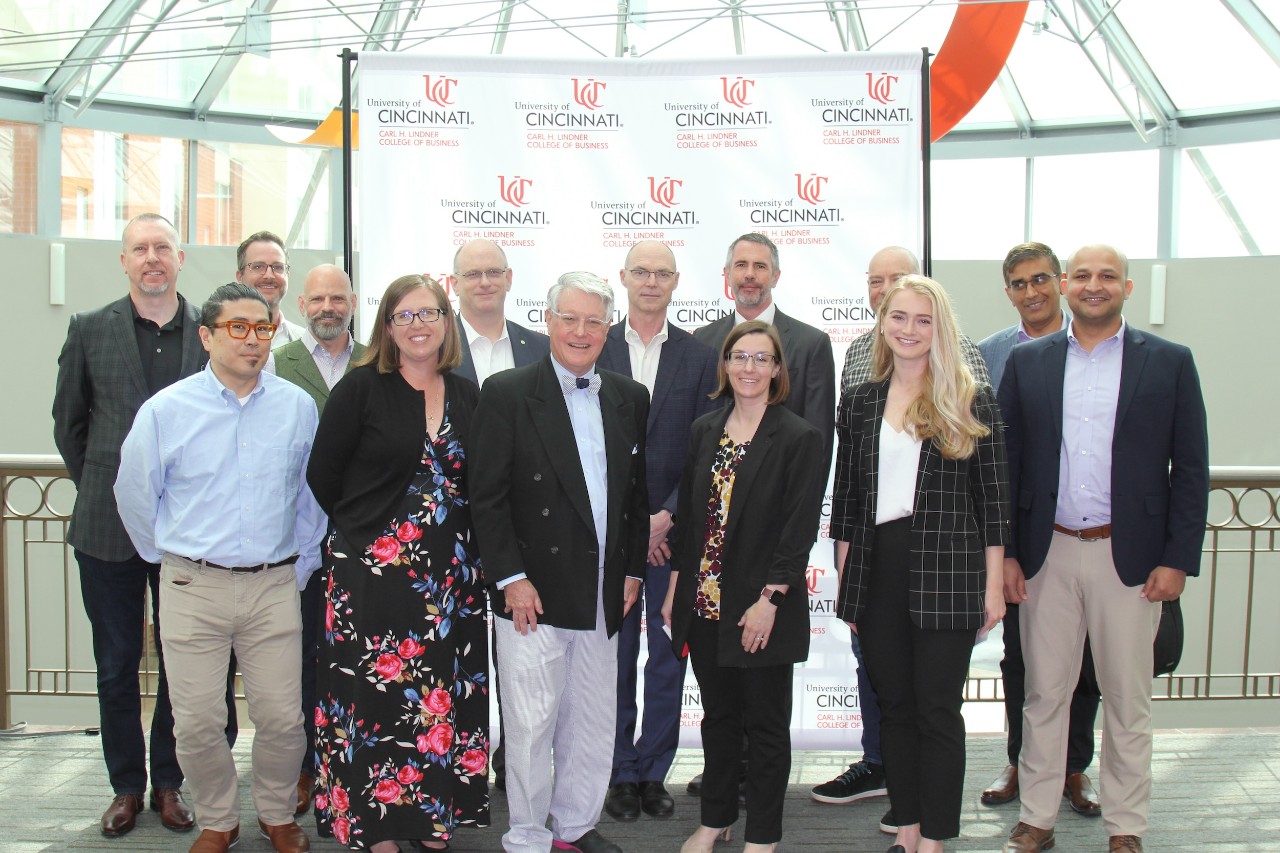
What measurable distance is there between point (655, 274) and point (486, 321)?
69 centimetres

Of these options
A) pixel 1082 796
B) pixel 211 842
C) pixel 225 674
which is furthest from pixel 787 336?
pixel 211 842

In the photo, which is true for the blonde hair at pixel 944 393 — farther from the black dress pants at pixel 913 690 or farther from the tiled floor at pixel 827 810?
the tiled floor at pixel 827 810

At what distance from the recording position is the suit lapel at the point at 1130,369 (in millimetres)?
3426

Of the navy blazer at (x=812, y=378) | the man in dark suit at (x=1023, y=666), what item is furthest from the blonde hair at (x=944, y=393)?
the man in dark suit at (x=1023, y=666)

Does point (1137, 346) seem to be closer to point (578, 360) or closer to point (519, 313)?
point (578, 360)

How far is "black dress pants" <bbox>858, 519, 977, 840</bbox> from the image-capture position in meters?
3.26

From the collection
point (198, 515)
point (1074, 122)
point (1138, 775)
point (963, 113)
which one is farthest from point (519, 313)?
point (1074, 122)

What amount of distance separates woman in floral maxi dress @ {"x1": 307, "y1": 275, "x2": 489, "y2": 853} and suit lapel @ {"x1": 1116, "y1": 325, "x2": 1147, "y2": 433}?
205 cm

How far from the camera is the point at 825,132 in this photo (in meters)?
4.70

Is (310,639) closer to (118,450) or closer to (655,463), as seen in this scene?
(118,450)

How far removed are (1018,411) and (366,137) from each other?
2.91 m

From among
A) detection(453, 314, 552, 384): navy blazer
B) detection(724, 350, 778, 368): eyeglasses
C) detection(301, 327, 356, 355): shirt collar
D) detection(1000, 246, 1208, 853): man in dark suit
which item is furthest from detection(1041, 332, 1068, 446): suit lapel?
detection(301, 327, 356, 355): shirt collar

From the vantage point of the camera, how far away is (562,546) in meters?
3.31

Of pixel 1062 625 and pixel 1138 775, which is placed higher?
A: pixel 1062 625
